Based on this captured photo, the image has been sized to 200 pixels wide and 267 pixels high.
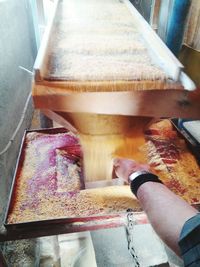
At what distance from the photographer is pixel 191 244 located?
0.79 metres

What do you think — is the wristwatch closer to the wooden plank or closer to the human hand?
the human hand

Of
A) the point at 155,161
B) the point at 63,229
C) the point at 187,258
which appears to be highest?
the point at 187,258

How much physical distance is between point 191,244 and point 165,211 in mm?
308

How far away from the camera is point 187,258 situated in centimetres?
77

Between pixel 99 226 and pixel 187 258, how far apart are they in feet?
3.06

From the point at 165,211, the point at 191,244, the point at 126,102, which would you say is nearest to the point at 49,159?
the point at 126,102

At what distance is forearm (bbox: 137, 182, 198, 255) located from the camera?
3.31ft

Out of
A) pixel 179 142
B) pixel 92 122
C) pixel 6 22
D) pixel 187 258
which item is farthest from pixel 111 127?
pixel 6 22

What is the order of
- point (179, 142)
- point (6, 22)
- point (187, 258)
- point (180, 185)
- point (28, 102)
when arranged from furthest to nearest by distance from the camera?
1. point (28, 102)
2. point (6, 22)
3. point (179, 142)
4. point (180, 185)
5. point (187, 258)

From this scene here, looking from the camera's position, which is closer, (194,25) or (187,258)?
(187,258)

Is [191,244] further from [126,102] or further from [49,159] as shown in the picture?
[49,159]

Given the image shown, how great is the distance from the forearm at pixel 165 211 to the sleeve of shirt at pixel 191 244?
154 mm

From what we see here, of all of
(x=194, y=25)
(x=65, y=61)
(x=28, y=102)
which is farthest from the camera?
(x=28, y=102)

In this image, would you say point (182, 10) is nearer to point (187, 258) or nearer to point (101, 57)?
point (101, 57)
